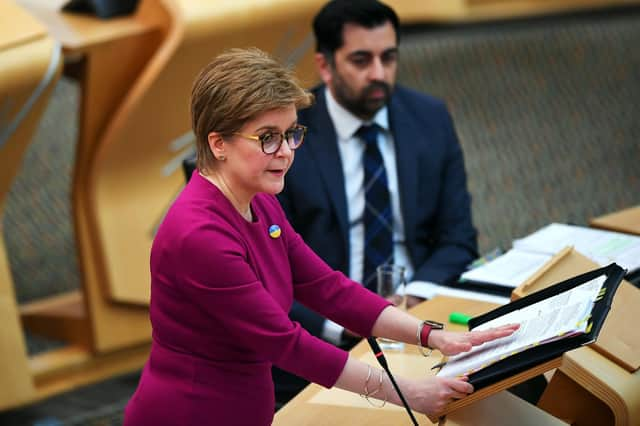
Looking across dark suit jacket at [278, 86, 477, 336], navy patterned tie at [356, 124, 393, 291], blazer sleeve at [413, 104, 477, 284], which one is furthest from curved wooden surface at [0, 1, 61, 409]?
blazer sleeve at [413, 104, 477, 284]

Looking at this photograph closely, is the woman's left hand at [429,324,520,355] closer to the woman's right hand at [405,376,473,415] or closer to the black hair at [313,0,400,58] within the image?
the woman's right hand at [405,376,473,415]

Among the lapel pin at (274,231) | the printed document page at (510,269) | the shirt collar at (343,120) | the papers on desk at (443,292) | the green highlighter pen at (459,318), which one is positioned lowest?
the papers on desk at (443,292)

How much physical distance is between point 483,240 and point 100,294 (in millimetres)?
1988

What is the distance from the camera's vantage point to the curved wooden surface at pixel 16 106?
283 centimetres

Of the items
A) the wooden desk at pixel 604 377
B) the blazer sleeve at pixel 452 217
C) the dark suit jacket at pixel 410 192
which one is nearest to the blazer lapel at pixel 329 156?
the dark suit jacket at pixel 410 192

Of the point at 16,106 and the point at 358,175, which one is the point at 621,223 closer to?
the point at 358,175

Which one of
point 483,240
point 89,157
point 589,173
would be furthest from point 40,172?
point 589,173

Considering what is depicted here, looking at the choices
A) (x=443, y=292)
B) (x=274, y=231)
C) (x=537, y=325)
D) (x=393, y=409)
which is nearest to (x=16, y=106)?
(x=443, y=292)

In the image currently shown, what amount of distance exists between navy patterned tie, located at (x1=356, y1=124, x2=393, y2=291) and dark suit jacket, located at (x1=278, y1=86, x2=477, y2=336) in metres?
0.05

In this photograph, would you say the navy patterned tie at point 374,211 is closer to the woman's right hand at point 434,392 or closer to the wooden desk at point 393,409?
the wooden desk at point 393,409

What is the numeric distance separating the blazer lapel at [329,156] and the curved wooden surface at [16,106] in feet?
3.10

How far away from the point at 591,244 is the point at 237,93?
120 centimetres

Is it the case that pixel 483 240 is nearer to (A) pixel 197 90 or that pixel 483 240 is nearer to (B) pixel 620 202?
(B) pixel 620 202

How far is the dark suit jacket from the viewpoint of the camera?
8.03 ft
